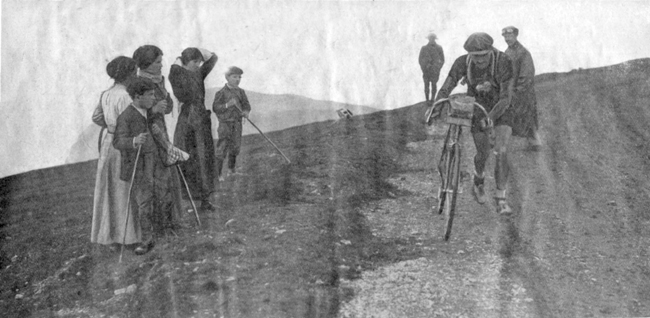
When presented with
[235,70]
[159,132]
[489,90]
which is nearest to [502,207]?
[489,90]

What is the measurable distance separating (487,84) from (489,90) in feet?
0.16

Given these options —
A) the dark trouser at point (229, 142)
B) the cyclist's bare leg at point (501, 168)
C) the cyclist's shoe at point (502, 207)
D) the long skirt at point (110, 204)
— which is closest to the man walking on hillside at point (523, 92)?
the cyclist's bare leg at point (501, 168)

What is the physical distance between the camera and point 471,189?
475 centimetres

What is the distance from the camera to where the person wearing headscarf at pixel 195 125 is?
4.40 m

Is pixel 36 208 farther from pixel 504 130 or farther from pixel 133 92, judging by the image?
pixel 504 130

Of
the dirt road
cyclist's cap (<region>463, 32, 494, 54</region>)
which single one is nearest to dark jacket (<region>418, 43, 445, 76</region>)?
cyclist's cap (<region>463, 32, 494, 54</region>)

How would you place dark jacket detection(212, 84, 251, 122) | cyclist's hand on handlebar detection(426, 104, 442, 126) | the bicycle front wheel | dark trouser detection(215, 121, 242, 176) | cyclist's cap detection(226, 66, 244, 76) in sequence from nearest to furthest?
1. the bicycle front wheel
2. cyclist's hand on handlebar detection(426, 104, 442, 126)
3. cyclist's cap detection(226, 66, 244, 76)
4. dark jacket detection(212, 84, 251, 122)
5. dark trouser detection(215, 121, 242, 176)

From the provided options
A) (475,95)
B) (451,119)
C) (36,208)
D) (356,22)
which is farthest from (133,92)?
(475,95)

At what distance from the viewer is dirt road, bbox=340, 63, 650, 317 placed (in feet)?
10.8

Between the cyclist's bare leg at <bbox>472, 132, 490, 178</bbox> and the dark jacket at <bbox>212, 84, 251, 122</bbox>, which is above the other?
the dark jacket at <bbox>212, 84, 251, 122</bbox>

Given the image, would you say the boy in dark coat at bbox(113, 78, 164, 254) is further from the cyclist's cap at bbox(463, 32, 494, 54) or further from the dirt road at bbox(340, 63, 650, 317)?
the cyclist's cap at bbox(463, 32, 494, 54)

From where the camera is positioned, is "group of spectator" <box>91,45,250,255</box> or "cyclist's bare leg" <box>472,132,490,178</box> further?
"cyclist's bare leg" <box>472,132,490,178</box>

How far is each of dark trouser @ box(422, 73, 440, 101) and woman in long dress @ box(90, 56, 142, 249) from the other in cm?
191

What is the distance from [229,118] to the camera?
537 cm
